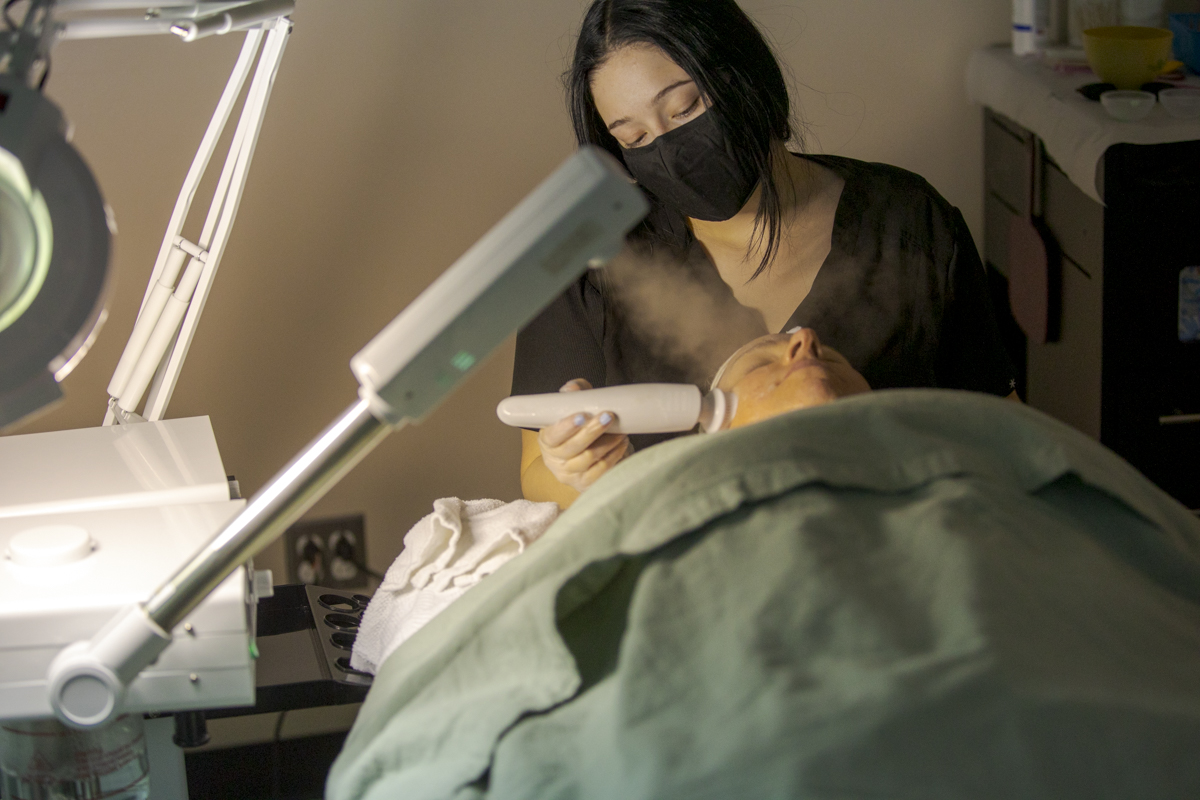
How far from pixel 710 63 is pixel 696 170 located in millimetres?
145

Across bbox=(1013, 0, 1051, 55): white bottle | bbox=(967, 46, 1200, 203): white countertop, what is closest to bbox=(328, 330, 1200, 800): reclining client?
bbox=(967, 46, 1200, 203): white countertop

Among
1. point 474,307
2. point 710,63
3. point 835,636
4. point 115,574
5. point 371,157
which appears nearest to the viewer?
point 474,307

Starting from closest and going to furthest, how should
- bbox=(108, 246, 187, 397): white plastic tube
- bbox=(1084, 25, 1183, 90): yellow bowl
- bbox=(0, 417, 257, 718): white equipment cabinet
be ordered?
1. bbox=(0, 417, 257, 718): white equipment cabinet
2. bbox=(108, 246, 187, 397): white plastic tube
3. bbox=(1084, 25, 1183, 90): yellow bowl

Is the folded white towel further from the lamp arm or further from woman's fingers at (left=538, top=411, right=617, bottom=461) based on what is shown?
the lamp arm

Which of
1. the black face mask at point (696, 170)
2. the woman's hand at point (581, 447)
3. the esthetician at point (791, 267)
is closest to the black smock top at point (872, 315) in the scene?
the esthetician at point (791, 267)

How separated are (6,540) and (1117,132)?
1.73m

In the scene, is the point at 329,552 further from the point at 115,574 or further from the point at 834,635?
the point at 834,635

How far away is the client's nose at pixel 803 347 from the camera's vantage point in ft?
4.14

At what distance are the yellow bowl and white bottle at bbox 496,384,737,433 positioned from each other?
1.22 m

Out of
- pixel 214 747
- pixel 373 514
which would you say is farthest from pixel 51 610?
pixel 373 514

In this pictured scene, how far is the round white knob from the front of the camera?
960 millimetres

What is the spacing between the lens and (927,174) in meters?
2.39

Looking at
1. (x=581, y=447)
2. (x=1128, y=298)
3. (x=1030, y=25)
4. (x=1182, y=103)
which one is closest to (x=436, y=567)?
(x=581, y=447)

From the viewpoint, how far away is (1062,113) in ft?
6.64
